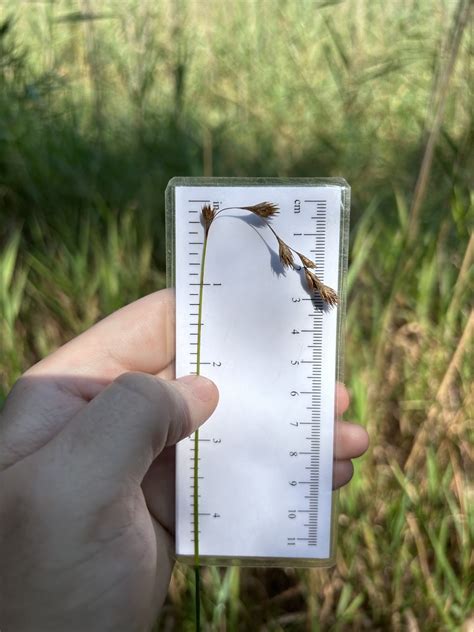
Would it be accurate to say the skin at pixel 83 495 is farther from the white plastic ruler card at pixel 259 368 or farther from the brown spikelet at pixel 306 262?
the brown spikelet at pixel 306 262

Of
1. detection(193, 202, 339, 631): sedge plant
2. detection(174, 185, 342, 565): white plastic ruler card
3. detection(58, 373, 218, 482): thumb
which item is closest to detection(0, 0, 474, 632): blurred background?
detection(174, 185, 342, 565): white plastic ruler card

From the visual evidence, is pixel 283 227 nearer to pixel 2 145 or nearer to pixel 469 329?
pixel 469 329

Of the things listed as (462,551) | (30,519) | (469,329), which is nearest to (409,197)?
(469,329)

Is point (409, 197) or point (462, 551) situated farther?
point (409, 197)

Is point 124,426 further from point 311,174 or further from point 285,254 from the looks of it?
point 311,174

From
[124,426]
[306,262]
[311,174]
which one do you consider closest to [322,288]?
[306,262]

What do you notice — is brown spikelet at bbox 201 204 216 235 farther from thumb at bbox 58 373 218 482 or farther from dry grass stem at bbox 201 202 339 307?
thumb at bbox 58 373 218 482
